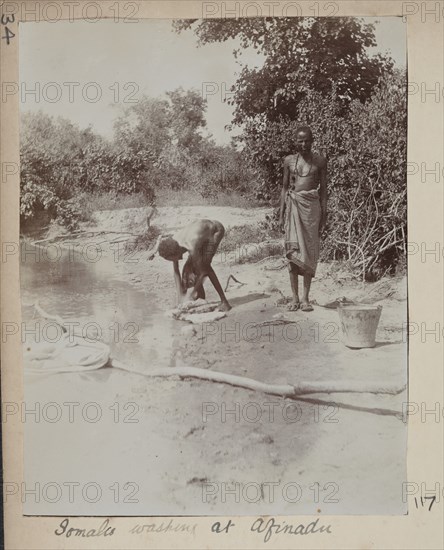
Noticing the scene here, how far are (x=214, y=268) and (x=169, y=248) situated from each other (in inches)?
6.7

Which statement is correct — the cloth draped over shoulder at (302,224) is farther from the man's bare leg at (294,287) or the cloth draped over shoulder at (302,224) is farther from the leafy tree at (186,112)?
the leafy tree at (186,112)

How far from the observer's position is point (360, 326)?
199 centimetres

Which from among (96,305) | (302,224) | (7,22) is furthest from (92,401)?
(7,22)

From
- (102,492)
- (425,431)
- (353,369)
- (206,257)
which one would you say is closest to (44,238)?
(206,257)

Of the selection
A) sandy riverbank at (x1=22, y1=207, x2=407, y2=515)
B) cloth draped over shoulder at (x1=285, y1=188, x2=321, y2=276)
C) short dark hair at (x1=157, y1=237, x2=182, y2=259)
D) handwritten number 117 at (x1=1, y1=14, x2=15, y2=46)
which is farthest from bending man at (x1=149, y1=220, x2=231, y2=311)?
handwritten number 117 at (x1=1, y1=14, x2=15, y2=46)

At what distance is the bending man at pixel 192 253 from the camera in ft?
6.64

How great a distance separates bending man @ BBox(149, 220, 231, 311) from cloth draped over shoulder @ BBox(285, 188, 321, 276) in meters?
0.24

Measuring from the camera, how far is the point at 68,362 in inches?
78.3

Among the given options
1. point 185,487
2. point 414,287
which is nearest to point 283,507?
point 185,487

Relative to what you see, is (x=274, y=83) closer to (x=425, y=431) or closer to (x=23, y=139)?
(x=23, y=139)

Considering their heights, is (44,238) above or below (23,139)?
below

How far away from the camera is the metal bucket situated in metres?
1.99

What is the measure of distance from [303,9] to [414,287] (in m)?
1.01

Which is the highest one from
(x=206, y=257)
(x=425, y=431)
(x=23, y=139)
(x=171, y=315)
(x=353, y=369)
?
(x=23, y=139)
